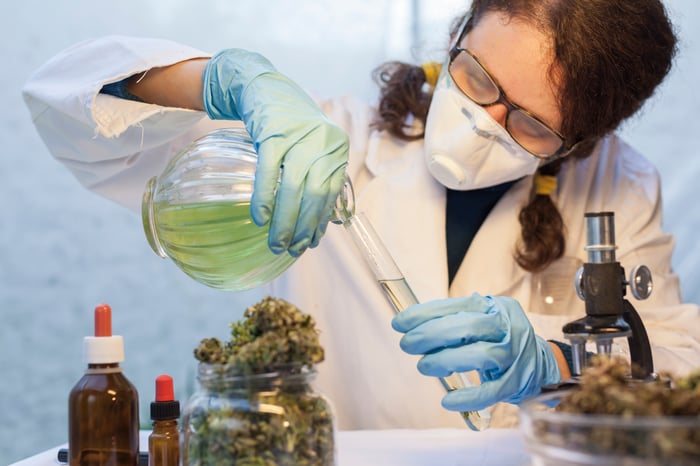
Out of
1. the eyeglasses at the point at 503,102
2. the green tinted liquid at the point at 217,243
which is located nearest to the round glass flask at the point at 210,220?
the green tinted liquid at the point at 217,243

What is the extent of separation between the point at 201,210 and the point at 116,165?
1.85 ft

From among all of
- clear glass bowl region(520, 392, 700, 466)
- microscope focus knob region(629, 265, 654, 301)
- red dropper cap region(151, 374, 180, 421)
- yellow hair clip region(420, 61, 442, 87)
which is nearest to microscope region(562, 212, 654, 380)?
microscope focus knob region(629, 265, 654, 301)

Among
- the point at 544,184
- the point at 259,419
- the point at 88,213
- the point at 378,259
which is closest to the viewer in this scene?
the point at 259,419

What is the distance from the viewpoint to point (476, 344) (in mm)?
1040

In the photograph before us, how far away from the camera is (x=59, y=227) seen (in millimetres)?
2826

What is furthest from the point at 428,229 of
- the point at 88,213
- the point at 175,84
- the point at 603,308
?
the point at 88,213

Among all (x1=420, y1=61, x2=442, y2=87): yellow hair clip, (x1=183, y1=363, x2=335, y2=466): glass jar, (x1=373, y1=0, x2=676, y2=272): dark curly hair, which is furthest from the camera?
(x1=420, y1=61, x2=442, y2=87): yellow hair clip

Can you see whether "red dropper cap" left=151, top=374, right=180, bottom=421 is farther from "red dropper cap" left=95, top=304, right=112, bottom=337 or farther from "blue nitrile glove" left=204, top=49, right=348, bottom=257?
"blue nitrile glove" left=204, top=49, right=348, bottom=257

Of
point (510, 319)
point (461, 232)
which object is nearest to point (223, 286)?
point (510, 319)

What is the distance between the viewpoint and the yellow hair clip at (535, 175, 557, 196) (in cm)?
168

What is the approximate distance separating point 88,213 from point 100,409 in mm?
2111

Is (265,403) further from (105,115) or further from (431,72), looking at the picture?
(431,72)

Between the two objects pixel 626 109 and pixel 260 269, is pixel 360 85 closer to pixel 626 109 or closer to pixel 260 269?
pixel 626 109

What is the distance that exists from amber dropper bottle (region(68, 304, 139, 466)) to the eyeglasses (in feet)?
2.65
